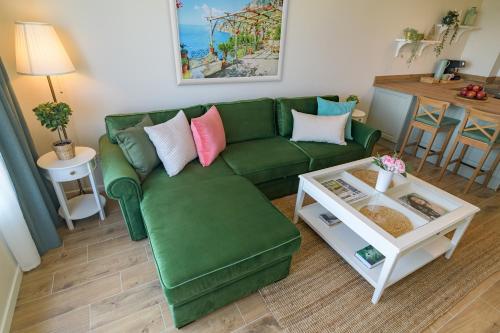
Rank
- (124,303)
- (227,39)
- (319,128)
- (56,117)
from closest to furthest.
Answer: (124,303) → (56,117) → (227,39) → (319,128)

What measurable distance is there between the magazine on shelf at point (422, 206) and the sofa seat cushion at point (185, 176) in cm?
132

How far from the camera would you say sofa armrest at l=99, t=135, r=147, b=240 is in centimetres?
163

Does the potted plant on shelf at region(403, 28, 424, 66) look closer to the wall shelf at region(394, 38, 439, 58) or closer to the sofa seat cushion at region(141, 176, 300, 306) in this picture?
the wall shelf at region(394, 38, 439, 58)

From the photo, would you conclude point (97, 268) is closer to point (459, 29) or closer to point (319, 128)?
point (319, 128)

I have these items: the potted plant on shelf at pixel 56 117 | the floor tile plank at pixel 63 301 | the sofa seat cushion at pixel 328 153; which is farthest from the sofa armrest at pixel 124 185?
the sofa seat cushion at pixel 328 153

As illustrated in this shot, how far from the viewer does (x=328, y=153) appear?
247 cm

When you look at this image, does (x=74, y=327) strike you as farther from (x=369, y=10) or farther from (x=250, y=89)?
(x=369, y=10)

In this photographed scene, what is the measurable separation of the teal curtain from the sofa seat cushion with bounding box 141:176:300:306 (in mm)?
727

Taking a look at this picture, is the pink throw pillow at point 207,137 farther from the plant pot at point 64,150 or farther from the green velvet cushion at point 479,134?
the green velvet cushion at point 479,134

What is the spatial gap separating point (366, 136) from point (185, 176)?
1.88 meters

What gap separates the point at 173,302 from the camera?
122 cm

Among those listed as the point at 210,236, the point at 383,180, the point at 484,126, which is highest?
the point at 484,126

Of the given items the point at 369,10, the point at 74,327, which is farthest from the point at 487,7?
the point at 74,327

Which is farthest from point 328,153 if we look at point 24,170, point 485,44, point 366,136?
point 485,44
